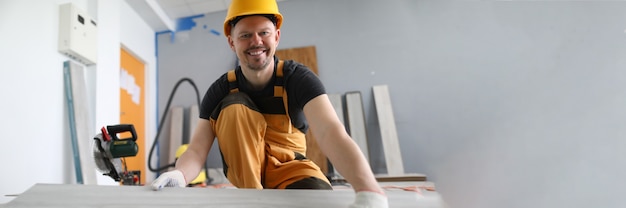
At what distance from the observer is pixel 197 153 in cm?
105

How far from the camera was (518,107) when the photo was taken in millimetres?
2338

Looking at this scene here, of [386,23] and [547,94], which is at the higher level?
[386,23]

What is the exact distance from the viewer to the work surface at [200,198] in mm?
634

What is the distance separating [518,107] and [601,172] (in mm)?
711

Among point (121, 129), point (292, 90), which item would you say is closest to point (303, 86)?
point (292, 90)

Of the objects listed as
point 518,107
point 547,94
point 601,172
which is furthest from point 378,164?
point 601,172

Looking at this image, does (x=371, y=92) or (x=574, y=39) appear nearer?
(x=574, y=39)

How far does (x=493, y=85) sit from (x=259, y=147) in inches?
88.2

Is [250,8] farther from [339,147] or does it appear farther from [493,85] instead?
[493,85]

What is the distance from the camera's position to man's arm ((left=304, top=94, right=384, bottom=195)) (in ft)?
A: 2.13

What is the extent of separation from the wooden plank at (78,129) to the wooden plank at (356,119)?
185 cm

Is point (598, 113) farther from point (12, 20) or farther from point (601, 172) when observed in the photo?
point (12, 20)

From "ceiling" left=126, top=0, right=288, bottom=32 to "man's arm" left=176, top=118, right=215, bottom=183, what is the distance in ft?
6.75

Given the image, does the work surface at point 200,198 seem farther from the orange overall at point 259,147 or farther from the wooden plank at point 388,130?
the wooden plank at point 388,130
